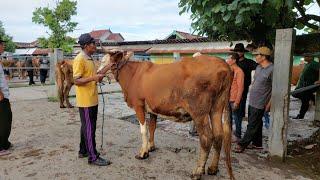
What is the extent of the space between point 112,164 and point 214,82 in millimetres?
1993

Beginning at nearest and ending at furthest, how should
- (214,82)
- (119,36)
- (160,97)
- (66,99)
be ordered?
(214,82)
(160,97)
(66,99)
(119,36)

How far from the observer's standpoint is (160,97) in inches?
195

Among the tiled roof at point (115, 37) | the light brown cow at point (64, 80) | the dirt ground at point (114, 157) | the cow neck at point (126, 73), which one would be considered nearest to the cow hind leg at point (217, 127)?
the dirt ground at point (114, 157)

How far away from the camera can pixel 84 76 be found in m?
4.96

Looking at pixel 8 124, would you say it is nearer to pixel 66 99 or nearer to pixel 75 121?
pixel 75 121

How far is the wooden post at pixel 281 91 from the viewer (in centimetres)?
516

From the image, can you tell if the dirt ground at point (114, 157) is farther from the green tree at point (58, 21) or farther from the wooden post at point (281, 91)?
the green tree at point (58, 21)

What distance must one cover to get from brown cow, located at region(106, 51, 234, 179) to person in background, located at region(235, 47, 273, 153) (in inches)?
46.6

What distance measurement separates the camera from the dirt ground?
4.81 meters

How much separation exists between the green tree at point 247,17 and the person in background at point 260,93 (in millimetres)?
529

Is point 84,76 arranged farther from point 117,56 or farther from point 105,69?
point 117,56

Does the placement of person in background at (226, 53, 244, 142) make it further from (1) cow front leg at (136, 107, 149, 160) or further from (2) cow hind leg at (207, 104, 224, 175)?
(1) cow front leg at (136, 107, 149, 160)

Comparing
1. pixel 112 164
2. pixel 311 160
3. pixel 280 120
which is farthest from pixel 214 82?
pixel 311 160

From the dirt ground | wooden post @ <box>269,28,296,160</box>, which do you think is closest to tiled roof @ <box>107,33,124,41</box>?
the dirt ground
